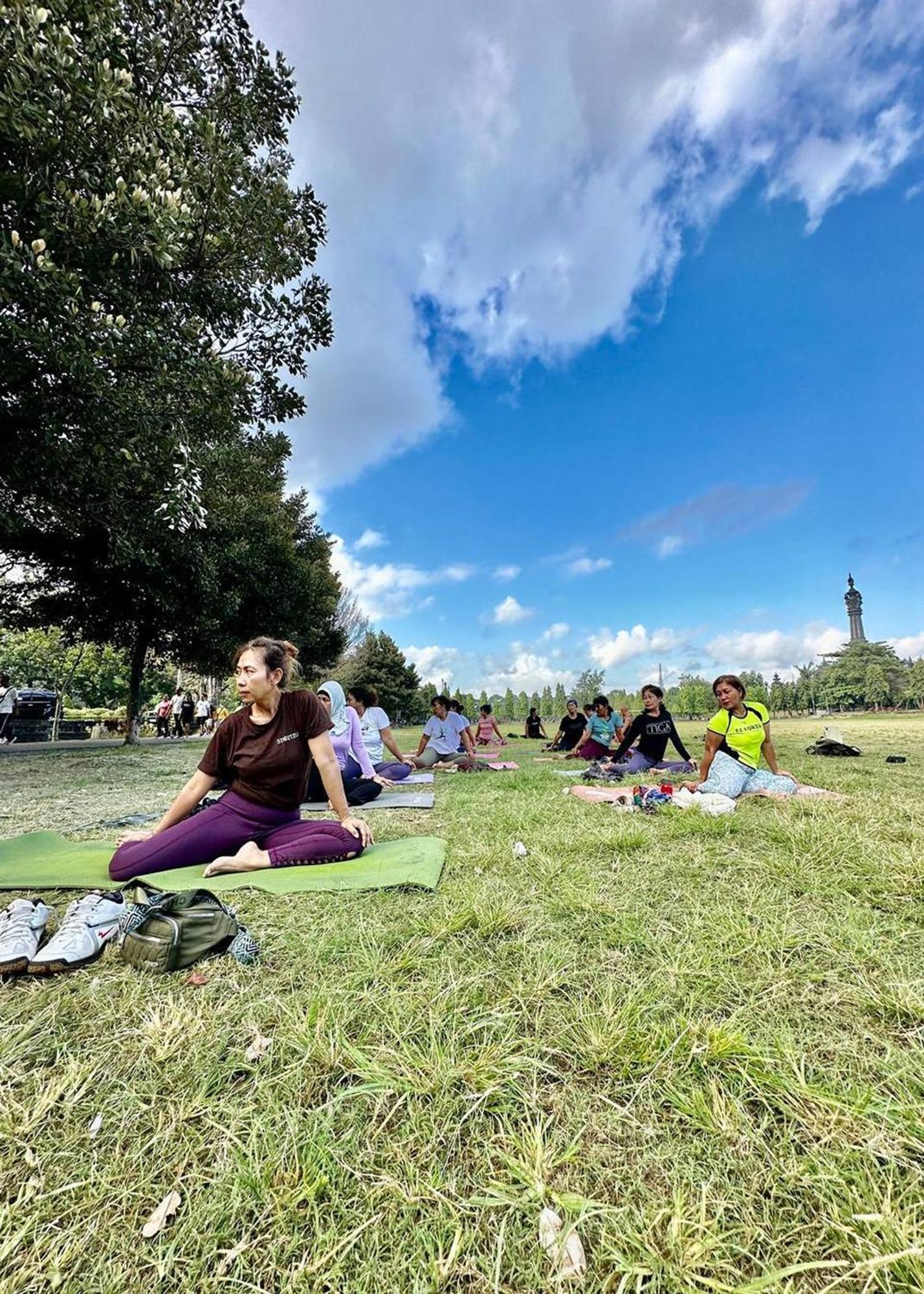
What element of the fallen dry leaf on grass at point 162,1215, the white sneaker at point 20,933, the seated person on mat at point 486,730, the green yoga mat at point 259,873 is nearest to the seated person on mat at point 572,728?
the seated person on mat at point 486,730

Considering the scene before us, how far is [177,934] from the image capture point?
7.54ft

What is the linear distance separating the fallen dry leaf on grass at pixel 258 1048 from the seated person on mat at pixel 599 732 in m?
10.5

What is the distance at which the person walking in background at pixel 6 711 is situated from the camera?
61.5 ft

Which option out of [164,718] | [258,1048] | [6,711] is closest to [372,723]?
[258,1048]

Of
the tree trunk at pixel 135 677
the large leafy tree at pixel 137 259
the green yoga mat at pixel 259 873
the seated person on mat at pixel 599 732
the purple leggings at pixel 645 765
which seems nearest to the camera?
the green yoga mat at pixel 259 873

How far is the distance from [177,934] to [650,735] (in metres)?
8.42

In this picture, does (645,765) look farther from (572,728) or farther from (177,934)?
(177,934)

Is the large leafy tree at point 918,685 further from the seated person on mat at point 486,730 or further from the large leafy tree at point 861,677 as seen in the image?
the seated person on mat at point 486,730

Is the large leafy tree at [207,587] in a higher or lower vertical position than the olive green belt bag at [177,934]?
higher

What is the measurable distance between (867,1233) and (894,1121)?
0.38 metres

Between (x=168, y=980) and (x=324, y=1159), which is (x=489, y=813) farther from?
(x=324, y=1159)

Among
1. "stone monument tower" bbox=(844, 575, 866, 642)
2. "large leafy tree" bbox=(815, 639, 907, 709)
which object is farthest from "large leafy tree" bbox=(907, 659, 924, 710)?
"stone monument tower" bbox=(844, 575, 866, 642)

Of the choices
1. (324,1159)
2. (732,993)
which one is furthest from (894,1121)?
(324,1159)

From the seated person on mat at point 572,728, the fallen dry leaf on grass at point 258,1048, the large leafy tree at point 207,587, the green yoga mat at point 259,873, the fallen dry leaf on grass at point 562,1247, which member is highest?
the large leafy tree at point 207,587
